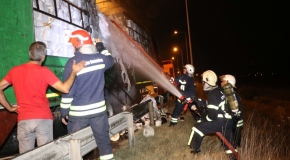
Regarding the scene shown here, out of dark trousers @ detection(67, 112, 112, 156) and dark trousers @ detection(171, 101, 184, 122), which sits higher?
dark trousers @ detection(67, 112, 112, 156)

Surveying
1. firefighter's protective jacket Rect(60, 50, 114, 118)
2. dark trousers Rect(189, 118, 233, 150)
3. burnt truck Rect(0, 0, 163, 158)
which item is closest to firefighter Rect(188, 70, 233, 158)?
dark trousers Rect(189, 118, 233, 150)

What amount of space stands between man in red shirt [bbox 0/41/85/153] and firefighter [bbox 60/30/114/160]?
16cm

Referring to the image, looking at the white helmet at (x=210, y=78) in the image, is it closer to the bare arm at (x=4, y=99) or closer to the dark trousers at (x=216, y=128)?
the dark trousers at (x=216, y=128)

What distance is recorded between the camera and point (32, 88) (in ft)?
9.48

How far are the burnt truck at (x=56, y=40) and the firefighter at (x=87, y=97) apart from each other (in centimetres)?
87

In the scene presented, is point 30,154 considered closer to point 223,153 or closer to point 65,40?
point 65,40

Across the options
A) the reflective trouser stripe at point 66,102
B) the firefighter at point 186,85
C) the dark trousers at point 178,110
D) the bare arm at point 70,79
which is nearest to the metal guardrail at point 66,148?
the reflective trouser stripe at point 66,102

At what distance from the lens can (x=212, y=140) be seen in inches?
221

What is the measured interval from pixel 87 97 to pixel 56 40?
204cm

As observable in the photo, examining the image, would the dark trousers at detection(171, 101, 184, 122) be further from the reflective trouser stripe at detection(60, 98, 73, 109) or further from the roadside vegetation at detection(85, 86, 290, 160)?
the reflective trouser stripe at detection(60, 98, 73, 109)

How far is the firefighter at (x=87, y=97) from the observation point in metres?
3.04

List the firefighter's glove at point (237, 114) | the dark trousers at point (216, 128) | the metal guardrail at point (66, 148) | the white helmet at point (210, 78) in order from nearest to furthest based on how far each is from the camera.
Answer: the metal guardrail at point (66, 148) < the firefighter's glove at point (237, 114) < the dark trousers at point (216, 128) < the white helmet at point (210, 78)

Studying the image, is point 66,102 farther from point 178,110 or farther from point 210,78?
point 178,110

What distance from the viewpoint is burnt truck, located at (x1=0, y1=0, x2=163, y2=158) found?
332 cm
